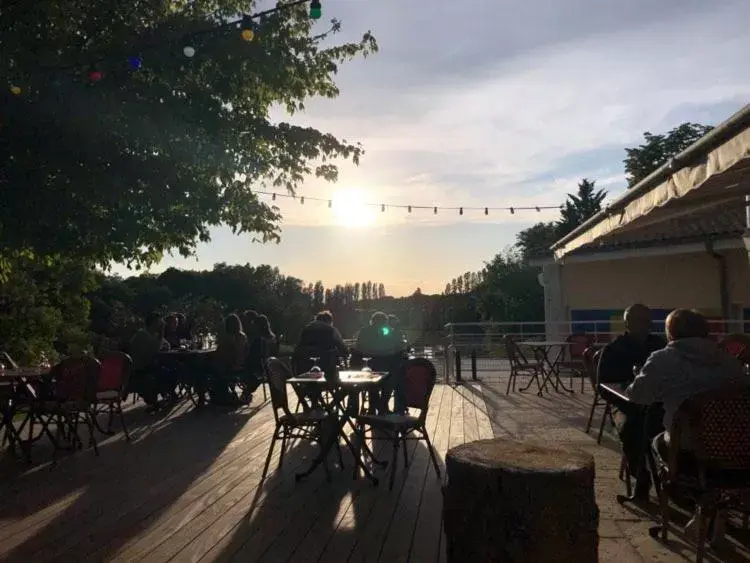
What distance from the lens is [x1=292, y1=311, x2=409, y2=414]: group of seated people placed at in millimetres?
6723

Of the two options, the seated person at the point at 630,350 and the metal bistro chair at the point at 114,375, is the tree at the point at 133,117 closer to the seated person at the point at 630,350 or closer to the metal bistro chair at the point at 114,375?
the metal bistro chair at the point at 114,375

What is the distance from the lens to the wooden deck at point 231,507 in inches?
137

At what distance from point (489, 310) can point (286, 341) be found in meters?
14.9

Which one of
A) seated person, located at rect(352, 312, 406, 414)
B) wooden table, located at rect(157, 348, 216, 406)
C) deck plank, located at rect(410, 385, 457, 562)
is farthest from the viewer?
wooden table, located at rect(157, 348, 216, 406)

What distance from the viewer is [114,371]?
22.1 feet

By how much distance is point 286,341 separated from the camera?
41.9 metres

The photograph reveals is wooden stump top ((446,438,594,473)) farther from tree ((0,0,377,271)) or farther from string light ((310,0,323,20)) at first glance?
tree ((0,0,377,271))

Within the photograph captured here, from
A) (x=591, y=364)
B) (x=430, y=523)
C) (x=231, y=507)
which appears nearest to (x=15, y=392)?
(x=231, y=507)

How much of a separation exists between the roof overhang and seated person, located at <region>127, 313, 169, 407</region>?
5.53m

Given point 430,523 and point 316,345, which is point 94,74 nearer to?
point 316,345

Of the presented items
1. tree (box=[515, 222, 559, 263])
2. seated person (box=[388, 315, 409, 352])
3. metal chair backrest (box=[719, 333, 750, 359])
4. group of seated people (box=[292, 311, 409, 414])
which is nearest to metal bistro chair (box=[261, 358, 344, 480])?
group of seated people (box=[292, 311, 409, 414])

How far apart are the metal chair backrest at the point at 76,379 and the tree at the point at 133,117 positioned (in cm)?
168

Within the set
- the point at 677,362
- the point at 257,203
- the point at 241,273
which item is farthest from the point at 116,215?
the point at 241,273

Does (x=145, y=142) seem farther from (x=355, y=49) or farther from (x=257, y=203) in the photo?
(x=355, y=49)
